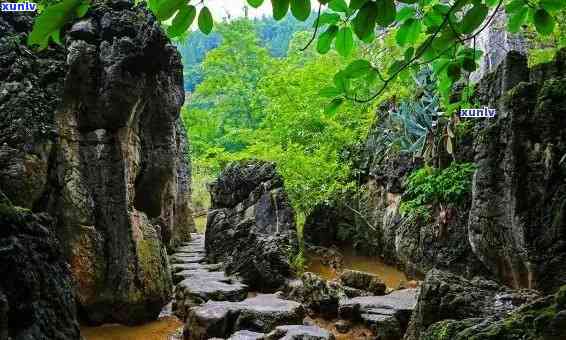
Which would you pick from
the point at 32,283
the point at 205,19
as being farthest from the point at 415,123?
the point at 205,19

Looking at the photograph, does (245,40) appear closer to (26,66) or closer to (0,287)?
(26,66)

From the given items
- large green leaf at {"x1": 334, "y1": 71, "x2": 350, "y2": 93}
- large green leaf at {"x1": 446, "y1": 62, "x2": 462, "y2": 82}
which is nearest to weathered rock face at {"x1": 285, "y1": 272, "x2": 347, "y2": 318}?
large green leaf at {"x1": 446, "y1": 62, "x2": 462, "y2": 82}

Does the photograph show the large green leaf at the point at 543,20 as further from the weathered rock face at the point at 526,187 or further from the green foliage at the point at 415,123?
the green foliage at the point at 415,123

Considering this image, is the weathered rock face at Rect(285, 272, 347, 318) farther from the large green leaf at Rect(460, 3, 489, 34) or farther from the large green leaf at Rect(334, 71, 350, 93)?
the large green leaf at Rect(460, 3, 489, 34)

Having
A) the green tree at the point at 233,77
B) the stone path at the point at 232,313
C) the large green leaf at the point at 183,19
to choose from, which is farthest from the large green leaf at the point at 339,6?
the green tree at the point at 233,77

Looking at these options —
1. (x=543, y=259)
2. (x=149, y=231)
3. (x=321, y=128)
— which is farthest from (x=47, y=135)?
(x=321, y=128)

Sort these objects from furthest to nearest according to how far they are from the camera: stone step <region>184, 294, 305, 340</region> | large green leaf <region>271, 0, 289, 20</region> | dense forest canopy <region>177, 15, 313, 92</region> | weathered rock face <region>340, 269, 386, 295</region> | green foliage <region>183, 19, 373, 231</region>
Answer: dense forest canopy <region>177, 15, 313, 92</region> → green foliage <region>183, 19, 373, 231</region> → weathered rock face <region>340, 269, 386, 295</region> → stone step <region>184, 294, 305, 340</region> → large green leaf <region>271, 0, 289, 20</region>

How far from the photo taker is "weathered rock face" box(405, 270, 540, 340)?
4.05m

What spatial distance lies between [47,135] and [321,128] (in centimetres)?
955

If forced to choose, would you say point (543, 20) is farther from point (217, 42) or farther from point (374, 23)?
point (217, 42)

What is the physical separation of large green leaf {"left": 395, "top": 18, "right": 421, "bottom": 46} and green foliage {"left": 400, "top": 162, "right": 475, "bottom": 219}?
21.2ft

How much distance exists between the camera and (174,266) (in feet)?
30.2

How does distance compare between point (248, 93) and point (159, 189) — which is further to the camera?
point (248, 93)

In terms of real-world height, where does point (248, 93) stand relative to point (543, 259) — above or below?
above
